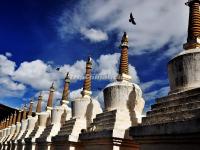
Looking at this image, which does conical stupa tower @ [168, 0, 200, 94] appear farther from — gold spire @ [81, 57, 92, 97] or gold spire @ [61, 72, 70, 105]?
gold spire @ [61, 72, 70, 105]

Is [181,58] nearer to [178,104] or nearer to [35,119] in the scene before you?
[178,104]

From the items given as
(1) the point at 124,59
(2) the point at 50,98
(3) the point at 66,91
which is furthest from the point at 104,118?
(2) the point at 50,98

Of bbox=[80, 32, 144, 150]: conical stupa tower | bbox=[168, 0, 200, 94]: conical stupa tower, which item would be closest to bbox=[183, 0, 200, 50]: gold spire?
bbox=[168, 0, 200, 94]: conical stupa tower

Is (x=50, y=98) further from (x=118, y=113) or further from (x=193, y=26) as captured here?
(x=193, y=26)

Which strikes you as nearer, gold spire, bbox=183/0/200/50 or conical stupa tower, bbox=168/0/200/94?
conical stupa tower, bbox=168/0/200/94

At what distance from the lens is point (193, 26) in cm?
906

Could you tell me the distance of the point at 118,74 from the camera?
12.1m

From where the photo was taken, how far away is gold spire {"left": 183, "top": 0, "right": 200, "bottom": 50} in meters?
8.62

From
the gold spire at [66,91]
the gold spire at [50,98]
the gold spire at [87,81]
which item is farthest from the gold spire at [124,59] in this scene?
the gold spire at [50,98]

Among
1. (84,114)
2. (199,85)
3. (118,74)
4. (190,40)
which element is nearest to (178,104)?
(199,85)

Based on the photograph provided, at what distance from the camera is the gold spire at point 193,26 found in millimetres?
8618

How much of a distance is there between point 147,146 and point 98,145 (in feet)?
10.9

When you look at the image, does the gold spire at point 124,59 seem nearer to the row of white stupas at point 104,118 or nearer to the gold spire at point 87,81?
the row of white stupas at point 104,118

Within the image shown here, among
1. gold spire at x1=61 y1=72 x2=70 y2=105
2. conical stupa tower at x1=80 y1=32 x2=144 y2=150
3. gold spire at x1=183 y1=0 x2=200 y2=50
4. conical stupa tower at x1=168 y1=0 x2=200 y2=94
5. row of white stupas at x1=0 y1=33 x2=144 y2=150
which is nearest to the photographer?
conical stupa tower at x1=168 y1=0 x2=200 y2=94
